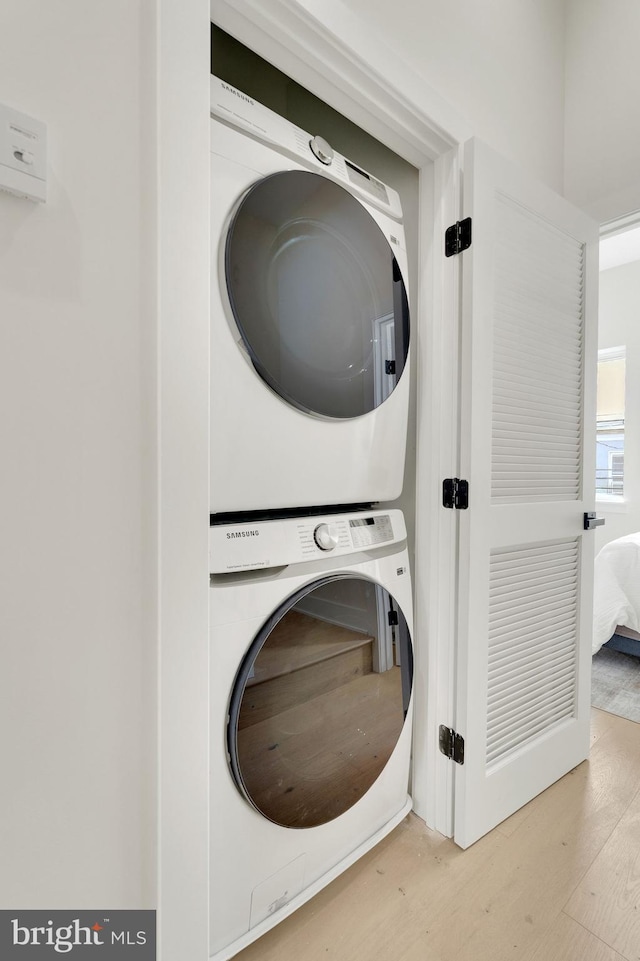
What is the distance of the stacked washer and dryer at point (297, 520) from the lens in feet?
3.02

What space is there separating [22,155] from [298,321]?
21.6 inches

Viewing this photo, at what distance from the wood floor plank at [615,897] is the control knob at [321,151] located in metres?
1.92

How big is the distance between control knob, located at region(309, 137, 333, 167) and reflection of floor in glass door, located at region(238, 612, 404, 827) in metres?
1.08

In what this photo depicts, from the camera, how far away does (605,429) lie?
4289 millimetres

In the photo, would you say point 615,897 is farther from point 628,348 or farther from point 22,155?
point 628,348

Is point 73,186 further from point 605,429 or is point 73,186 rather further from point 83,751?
point 605,429

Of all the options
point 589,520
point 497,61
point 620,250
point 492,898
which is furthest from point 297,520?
point 620,250

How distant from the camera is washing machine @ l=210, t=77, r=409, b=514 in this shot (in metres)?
0.92

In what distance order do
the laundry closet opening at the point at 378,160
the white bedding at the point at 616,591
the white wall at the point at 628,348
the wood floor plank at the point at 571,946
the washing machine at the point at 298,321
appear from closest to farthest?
the washing machine at the point at 298,321, the wood floor plank at the point at 571,946, the laundry closet opening at the point at 378,160, the white bedding at the point at 616,591, the white wall at the point at 628,348

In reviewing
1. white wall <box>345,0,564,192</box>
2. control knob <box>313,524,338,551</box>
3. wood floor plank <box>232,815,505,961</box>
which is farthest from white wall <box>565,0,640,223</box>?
wood floor plank <box>232,815,505,961</box>

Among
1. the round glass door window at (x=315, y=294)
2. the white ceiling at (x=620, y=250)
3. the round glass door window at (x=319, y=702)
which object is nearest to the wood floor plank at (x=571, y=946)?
the round glass door window at (x=319, y=702)

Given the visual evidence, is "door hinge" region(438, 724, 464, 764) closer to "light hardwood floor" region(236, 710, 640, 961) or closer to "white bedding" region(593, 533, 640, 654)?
"light hardwood floor" region(236, 710, 640, 961)

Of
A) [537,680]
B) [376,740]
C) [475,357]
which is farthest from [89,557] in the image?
[537,680]

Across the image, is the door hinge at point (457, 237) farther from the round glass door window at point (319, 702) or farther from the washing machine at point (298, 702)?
the round glass door window at point (319, 702)
